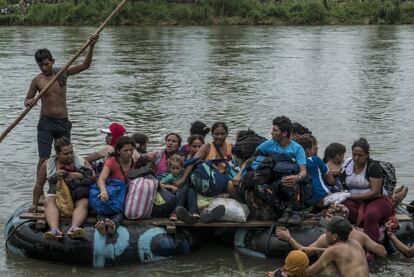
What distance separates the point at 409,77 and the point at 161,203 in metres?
16.8

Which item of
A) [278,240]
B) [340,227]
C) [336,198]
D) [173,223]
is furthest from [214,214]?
[340,227]

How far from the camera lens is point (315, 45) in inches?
1400

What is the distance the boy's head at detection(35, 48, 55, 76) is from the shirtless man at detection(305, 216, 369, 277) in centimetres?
391

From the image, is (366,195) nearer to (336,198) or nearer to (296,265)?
(336,198)

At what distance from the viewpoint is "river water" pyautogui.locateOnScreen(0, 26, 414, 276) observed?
8.17 meters

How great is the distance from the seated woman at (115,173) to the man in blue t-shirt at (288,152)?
1.34 m

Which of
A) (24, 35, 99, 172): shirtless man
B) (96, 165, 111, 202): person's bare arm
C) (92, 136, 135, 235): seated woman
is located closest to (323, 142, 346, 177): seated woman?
(92, 136, 135, 235): seated woman

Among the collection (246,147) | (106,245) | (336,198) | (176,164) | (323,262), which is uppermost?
(246,147)

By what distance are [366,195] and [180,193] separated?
6.08 ft

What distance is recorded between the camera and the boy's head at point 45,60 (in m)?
8.78

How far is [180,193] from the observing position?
8.08 m

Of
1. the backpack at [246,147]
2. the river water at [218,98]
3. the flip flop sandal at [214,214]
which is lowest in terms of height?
the river water at [218,98]

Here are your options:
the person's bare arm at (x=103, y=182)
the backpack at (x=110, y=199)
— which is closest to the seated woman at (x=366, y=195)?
the backpack at (x=110, y=199)

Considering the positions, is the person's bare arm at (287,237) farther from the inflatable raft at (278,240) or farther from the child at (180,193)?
the child at (180,193)
